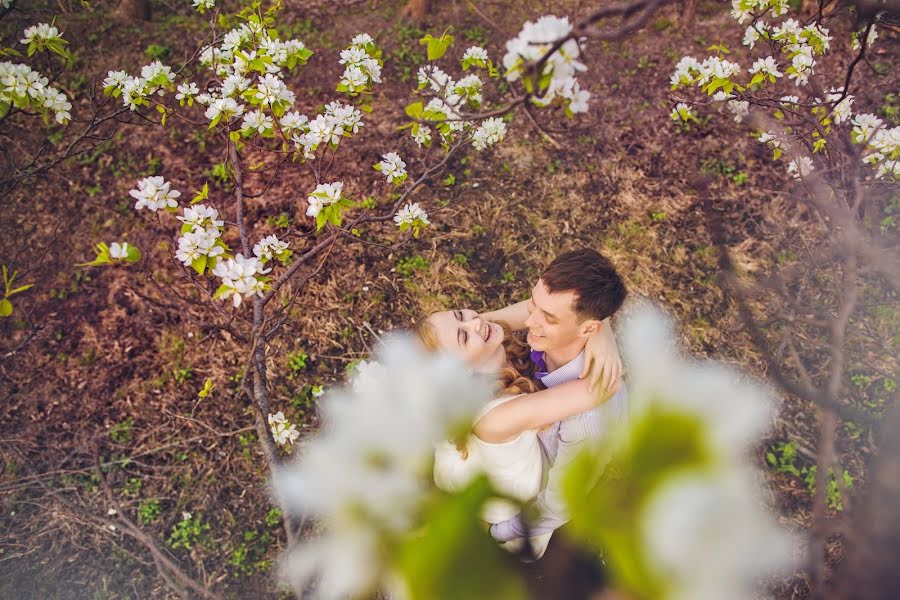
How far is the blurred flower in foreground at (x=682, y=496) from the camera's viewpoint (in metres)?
0.28

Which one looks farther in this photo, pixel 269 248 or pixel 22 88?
pixel 269 248

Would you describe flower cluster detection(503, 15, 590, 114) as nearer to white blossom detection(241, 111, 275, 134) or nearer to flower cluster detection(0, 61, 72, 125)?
white blossom detection(241, 111, 275, 134)

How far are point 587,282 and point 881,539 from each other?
1901 millimetres

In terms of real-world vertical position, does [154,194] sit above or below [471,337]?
above

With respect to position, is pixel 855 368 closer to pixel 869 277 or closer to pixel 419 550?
pixel 869 277

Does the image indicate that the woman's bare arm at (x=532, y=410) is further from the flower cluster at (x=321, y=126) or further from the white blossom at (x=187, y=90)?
the white blossom at (x=187, y=90)

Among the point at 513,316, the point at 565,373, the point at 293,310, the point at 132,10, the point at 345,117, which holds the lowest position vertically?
the point at 293,310

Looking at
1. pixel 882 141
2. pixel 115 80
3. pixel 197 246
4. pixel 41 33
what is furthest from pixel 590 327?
pixel 41 33

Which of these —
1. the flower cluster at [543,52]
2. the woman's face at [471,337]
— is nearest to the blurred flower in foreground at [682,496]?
the flower cluster at [543,52]

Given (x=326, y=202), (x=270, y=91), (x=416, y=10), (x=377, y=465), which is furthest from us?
(x=416, y=10)

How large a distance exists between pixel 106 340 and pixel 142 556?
1.39 m

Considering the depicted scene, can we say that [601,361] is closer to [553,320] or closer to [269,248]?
[553,320]

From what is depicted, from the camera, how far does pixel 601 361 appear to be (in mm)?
2066

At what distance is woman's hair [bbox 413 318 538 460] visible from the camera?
208 cm
